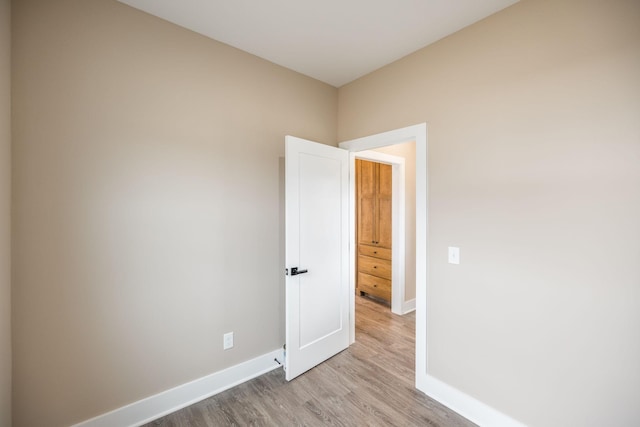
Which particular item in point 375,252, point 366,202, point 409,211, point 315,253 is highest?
point 366,202

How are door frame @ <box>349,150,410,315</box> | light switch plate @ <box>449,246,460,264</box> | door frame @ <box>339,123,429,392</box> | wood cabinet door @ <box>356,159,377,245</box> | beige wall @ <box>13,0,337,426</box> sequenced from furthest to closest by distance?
wood cabinet door @ <box>356,159,377,245</box> < door frame @ <box>349,150,410,315</box> < door frame @ <box>339,123,429,392</box> < light switch plate @ <box>449,246,460,264</box> < beige wall @ <box>13,0,337,426</box>

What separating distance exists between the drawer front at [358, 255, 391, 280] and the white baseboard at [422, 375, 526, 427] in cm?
188

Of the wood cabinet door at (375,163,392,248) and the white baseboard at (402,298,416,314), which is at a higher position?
the wood cabinet door at (375,163,392,248)

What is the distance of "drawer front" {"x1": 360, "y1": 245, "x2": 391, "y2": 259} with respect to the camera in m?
3.98

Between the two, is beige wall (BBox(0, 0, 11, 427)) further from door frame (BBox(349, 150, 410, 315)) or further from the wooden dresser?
the wooden dresser

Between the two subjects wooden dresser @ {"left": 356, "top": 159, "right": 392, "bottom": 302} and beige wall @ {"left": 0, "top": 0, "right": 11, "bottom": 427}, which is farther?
wooden dresser @ {"left": 356, "top": 159, "right": 392, "bottom": 302}

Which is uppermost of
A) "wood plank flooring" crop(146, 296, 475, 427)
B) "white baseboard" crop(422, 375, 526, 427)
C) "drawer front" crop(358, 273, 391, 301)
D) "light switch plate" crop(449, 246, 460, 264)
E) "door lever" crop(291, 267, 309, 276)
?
"light switch plate" crop(449, 246, 460, 264)

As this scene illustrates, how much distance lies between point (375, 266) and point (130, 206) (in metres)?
3.31

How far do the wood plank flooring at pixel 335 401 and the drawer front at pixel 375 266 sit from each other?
4.50ft

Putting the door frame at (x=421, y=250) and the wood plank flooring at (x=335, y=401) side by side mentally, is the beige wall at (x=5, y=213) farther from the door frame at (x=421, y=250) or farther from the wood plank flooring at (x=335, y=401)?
the door frame at (x=421, y=250)

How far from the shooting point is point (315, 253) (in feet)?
8.11

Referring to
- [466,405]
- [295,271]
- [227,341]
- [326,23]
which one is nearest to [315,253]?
[295,271]

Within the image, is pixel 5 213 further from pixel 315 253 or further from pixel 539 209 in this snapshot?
pixel 539 209

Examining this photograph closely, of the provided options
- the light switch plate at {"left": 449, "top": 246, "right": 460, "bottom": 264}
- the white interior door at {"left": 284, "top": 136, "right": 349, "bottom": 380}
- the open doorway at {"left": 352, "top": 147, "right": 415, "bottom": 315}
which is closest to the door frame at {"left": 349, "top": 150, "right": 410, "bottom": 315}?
the open doorway at {"left": 352, "top": 147, "right": 415, "bottom": 315}
